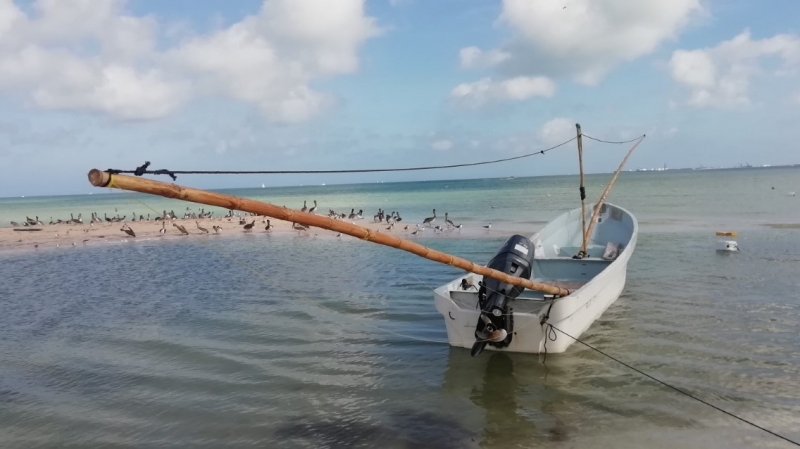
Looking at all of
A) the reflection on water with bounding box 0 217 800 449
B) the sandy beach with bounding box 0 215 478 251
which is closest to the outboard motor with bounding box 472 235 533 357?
the reflection on water with bounding box 0 217 800 449

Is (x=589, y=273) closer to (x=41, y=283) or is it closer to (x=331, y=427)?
(x=331, y=427)

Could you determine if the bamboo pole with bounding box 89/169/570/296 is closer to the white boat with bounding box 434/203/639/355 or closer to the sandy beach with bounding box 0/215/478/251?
the white boat with bounding box 434/203/639/355

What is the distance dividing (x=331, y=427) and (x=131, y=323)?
808 cm

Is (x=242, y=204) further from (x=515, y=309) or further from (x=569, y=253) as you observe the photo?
(x=569, y=253)

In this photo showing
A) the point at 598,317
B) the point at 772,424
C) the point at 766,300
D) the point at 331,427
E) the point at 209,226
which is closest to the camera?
the point at 772,424

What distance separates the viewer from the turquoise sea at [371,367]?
7066 mm

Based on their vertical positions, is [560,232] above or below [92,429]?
above

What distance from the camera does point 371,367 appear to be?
9508mm

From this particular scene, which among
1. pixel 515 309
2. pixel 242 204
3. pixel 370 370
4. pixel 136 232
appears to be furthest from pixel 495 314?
pixel 136 232

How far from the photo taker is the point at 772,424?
682cm

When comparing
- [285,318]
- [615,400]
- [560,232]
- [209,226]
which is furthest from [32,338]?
[209,226]

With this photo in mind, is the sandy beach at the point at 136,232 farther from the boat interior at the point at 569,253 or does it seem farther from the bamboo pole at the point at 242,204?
the bamboo pole at the point at 242,204

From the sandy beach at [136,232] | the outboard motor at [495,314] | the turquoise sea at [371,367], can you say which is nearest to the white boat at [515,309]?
the outboard motor at [495,314]

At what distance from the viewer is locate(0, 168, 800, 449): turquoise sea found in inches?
278
